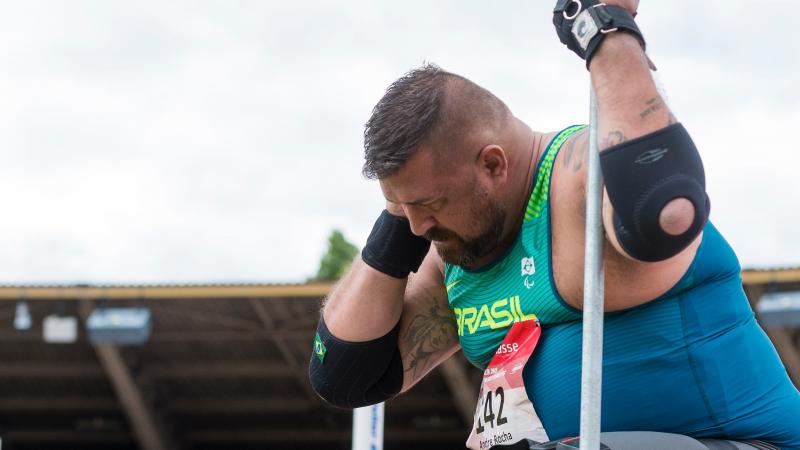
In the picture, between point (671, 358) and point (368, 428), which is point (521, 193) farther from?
point (368, 428)

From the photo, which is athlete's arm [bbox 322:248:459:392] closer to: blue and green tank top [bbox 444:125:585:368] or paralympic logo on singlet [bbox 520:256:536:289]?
blue and green tank top [bbox 444:125:585:368]

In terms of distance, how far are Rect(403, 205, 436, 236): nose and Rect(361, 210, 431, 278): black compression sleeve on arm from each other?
159 mm

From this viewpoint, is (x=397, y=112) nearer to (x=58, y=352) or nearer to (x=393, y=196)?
(x=393, y=196)

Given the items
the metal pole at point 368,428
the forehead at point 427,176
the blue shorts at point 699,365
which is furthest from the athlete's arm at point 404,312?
the metal pole at point 368,428

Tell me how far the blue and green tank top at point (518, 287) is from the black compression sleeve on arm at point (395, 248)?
134 mm

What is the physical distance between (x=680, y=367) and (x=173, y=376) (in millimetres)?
12872

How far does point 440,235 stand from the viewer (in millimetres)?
2338

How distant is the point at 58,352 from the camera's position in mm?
13781

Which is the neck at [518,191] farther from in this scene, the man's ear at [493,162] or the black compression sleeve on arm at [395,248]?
the black compression sleeve on arm at [395,248]

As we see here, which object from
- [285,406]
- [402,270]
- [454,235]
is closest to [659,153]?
[454,235]

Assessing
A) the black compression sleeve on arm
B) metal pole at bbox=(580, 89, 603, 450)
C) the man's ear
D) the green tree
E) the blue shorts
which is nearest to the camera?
metal pole at bbox=(580, 89, 603, 450)

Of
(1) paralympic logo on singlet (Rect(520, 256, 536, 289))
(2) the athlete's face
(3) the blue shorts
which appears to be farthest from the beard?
(3) the blue shorts

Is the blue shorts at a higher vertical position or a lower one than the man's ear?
lower

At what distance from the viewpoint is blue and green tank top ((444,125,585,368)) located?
84.0 inches
